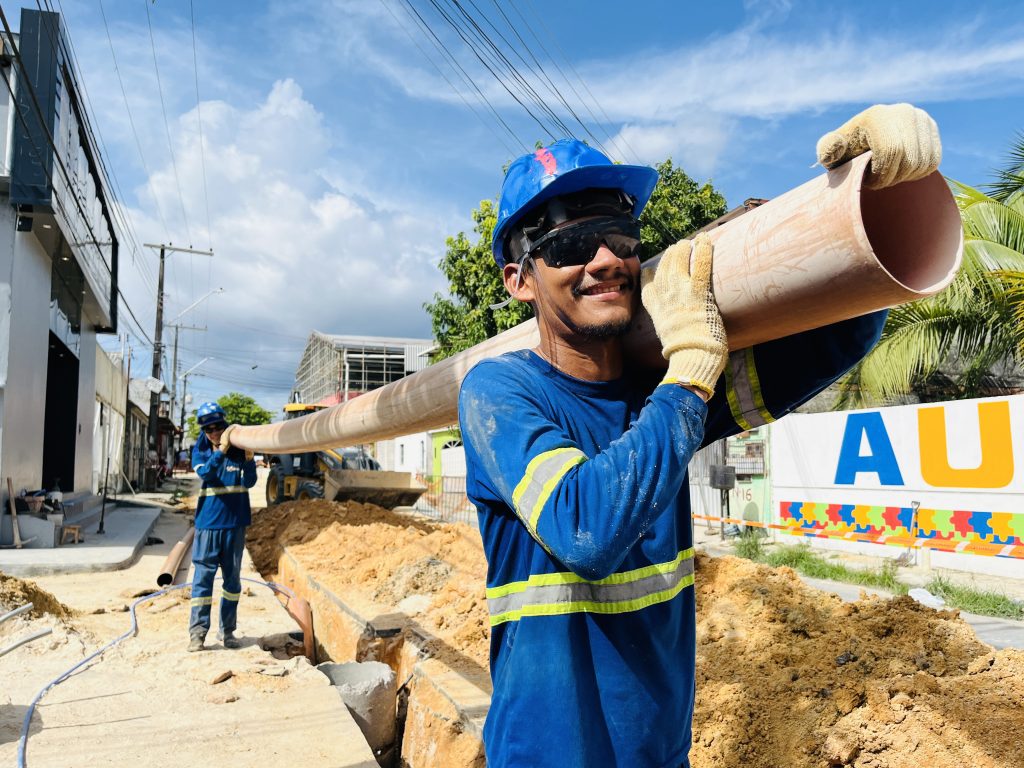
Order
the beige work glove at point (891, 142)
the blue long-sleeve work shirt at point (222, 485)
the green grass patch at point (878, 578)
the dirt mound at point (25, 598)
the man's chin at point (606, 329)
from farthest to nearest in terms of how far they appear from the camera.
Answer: the green grass patch at point (878, 578), the blue long-sleeve work shirt at point (222, 485), the dirt mound at point (25, 598), the man's chin at point (606, 329), the beige work glove at point (891, 142)

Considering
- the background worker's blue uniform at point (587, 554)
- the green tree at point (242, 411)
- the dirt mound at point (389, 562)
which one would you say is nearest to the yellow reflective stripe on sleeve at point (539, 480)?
the background worker's blue uniform at point (587, 554)

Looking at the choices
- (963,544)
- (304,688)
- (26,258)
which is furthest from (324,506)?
(963,544)

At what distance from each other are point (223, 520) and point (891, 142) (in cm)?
656

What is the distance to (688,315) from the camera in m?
1.43

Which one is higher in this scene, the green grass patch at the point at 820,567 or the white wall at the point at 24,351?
the white wall at the point at 24,351

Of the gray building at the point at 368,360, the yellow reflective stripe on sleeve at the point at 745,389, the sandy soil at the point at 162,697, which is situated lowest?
the sandy soil at the point at 162,697

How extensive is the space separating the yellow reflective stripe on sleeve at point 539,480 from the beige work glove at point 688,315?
0.24 metres

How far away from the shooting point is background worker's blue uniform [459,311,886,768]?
4.18ft

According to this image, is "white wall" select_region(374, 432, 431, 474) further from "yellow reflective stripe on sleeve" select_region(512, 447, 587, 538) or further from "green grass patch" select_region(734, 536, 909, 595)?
"yellow reflective stripe on sleeve" select_region(512, 447, 587, 538)

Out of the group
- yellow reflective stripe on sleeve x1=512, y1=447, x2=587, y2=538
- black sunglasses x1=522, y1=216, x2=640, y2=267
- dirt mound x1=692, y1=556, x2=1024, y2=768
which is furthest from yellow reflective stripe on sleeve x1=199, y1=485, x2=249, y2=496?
yellow reflective stripe on sleeve x1=512, y1=447, x2=587, y2=538

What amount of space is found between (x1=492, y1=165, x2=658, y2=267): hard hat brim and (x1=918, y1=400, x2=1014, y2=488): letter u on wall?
29.8ft

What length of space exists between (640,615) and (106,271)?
20029 millimetres

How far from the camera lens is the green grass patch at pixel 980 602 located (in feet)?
21.9

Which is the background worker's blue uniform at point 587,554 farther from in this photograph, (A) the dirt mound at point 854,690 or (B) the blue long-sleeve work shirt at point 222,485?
(B) the blue long-sleeve work shirt at point 222,485
